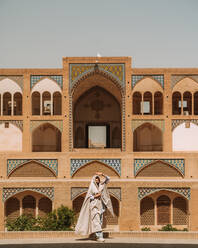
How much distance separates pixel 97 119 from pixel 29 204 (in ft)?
24.4

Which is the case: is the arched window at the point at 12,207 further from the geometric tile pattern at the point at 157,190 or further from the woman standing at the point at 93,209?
the woman standing at the point at 93,209

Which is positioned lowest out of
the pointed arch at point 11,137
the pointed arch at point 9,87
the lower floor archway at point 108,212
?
the lower floor archway at point 108,212

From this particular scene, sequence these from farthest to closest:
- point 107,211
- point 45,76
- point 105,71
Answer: point 45,76 < point 105,71 < point 107,211

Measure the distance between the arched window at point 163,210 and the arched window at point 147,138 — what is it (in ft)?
17.3

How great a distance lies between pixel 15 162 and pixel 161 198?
6358 mm

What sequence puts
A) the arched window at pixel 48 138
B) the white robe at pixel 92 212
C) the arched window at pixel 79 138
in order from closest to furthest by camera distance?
the white robe at pixel 92 212, the arched window at pixel 48 138, the arched window at pixel 79 138

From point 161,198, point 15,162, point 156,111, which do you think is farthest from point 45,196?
point 156,111

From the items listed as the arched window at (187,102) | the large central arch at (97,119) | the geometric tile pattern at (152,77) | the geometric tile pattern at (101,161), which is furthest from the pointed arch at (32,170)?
the arched window at (187,102)

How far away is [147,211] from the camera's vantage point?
53.2 feet

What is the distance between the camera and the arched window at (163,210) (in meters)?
16.1

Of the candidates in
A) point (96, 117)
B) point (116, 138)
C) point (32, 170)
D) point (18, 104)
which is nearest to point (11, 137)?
point (32, 170)

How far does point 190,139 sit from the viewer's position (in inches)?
720

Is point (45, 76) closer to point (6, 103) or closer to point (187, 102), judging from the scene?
point (6, 103)
